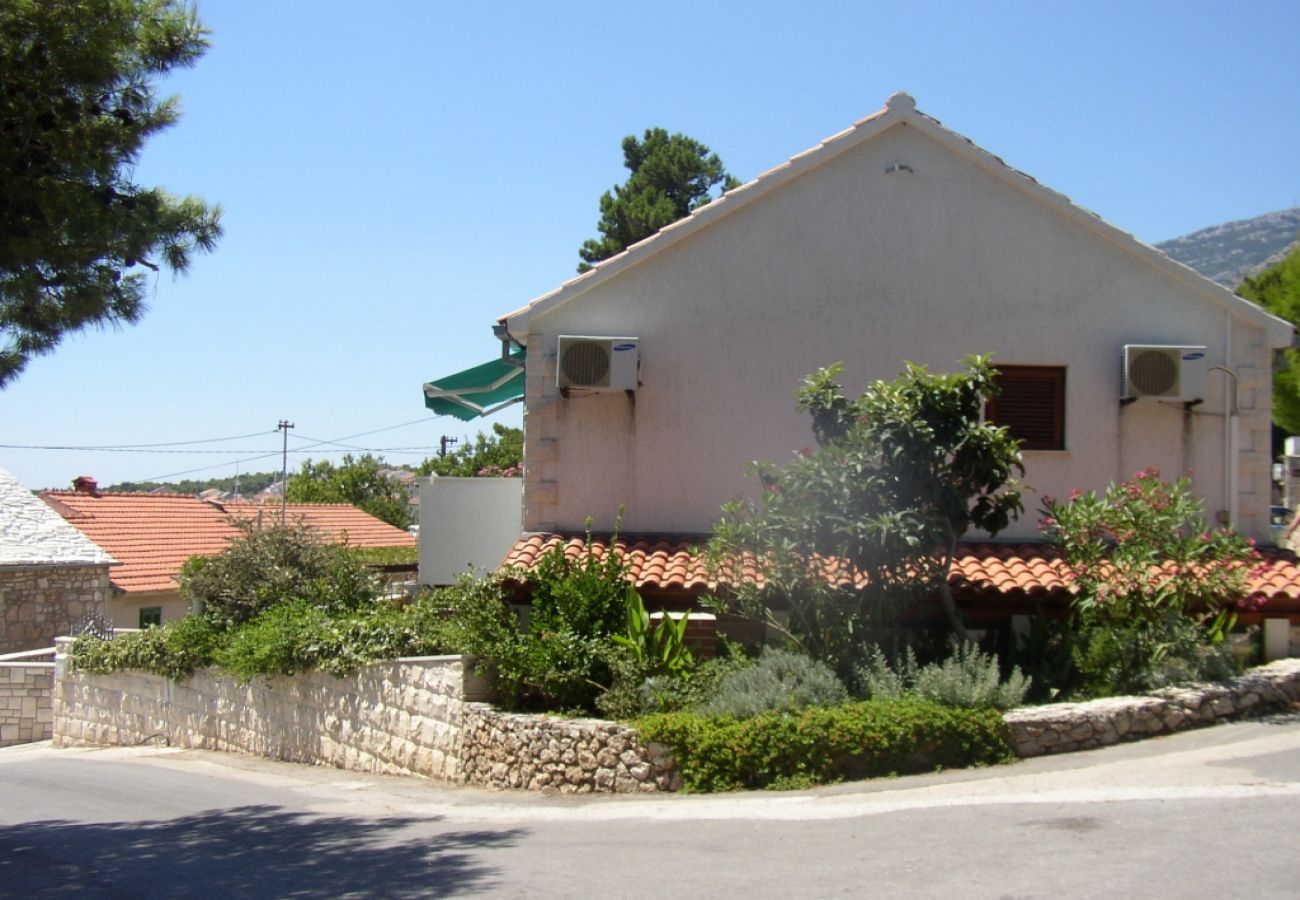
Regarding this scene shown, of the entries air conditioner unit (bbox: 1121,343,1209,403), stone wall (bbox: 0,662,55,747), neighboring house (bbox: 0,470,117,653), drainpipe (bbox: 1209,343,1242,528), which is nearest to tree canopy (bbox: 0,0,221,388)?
air conditioner unit (bbox: 1121,343,1209,403)

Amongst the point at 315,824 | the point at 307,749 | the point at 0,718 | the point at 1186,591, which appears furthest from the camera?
the point at 0,718

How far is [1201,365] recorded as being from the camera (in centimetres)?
1457

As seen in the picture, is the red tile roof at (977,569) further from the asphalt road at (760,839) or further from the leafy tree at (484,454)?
the leafy tree at (484,454)

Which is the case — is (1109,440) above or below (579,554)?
above

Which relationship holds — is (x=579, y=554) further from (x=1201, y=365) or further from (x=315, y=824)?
(x=1201, y=365)

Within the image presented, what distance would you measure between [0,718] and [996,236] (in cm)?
1975

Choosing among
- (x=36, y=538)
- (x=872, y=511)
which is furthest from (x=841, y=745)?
(x=36, y=538)

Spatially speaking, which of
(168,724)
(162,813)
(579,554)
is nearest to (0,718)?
(168,724)

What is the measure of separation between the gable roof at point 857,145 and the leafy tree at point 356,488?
4432 cm

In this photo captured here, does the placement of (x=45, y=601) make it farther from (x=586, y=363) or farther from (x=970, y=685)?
(x=970, y=685)

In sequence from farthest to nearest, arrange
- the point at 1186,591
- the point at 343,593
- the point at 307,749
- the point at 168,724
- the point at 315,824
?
the point at 168,724 < the point at 343,593 < the point at 307,749 < the point at 1186,591 < the point at 315,824

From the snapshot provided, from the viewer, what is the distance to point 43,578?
2672 cm

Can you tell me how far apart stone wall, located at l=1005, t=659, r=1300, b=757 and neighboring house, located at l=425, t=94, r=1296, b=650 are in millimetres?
3433

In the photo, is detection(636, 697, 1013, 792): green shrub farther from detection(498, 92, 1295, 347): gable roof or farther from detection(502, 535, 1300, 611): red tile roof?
detection(498, 92, 1295, 347): gable roof
